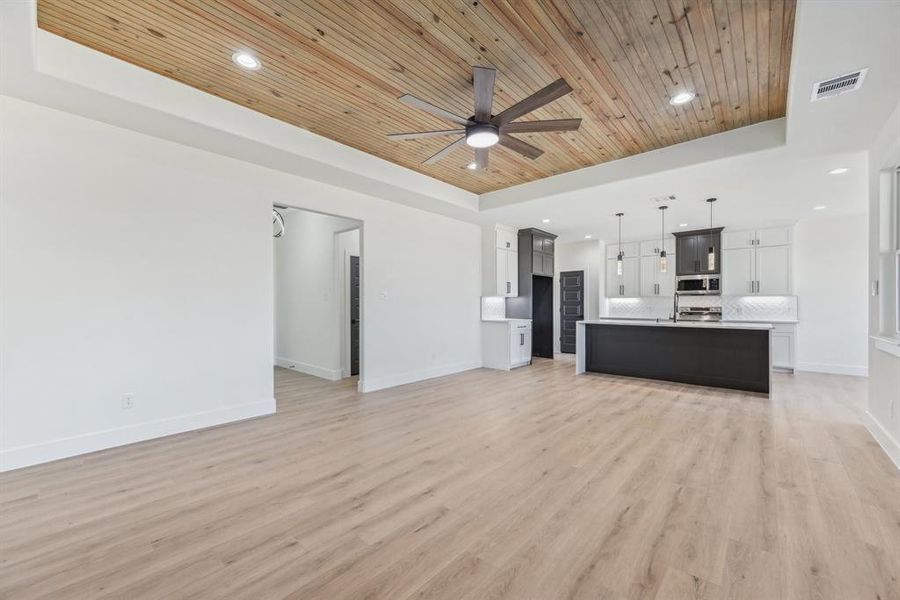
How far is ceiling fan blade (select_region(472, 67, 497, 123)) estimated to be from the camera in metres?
2.48

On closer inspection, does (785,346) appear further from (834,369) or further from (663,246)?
(663,246)

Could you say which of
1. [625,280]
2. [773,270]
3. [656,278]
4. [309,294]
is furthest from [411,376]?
[773,270]

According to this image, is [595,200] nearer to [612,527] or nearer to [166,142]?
[612,527]

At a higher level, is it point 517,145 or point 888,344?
point 517,145

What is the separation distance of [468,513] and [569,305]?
7848 mm

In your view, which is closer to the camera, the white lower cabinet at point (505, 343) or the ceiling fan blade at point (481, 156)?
the ceiling fan blade at point (481, 156)

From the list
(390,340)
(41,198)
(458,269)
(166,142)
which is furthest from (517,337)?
(41,198)

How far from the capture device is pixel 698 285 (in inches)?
305

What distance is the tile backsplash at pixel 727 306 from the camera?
7.12m

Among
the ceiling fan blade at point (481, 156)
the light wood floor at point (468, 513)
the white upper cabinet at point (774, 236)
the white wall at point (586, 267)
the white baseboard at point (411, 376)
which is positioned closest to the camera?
the light wood floor at point (468, 513)

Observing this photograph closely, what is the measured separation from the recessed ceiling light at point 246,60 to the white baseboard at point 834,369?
30.3ft

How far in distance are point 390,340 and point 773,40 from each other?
4.94 m

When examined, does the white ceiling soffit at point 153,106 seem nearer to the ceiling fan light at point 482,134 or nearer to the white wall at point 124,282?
the white wall at point 124,282

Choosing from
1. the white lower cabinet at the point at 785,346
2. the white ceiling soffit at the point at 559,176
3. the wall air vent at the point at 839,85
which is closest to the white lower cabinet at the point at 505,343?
the white ceiling soffit at the point at 559,176
